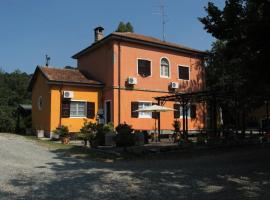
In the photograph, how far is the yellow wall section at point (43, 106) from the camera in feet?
83.1

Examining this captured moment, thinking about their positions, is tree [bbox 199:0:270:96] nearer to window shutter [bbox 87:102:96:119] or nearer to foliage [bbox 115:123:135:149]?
foliage [bbox 115:123:135:149]

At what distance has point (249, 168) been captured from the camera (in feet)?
38.9

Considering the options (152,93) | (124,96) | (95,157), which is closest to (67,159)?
(95,157)

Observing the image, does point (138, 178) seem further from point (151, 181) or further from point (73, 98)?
point (73, 98)

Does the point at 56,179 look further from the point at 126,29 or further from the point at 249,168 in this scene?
the point at 126,29

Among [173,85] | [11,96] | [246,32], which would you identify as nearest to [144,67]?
[173,85]

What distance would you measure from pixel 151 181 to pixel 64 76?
1722 centimetres

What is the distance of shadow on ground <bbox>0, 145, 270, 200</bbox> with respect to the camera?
8211 millimetres

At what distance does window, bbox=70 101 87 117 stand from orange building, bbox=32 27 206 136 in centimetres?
35

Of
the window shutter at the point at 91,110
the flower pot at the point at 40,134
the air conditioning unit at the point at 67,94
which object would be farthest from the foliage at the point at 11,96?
the air conditioning unit at the point at 67,94

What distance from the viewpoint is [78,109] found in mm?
25656

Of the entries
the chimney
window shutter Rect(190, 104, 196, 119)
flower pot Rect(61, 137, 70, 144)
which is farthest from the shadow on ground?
the chimney

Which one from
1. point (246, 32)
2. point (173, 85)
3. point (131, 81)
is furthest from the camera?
point (173, 85)

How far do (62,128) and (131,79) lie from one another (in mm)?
6486
